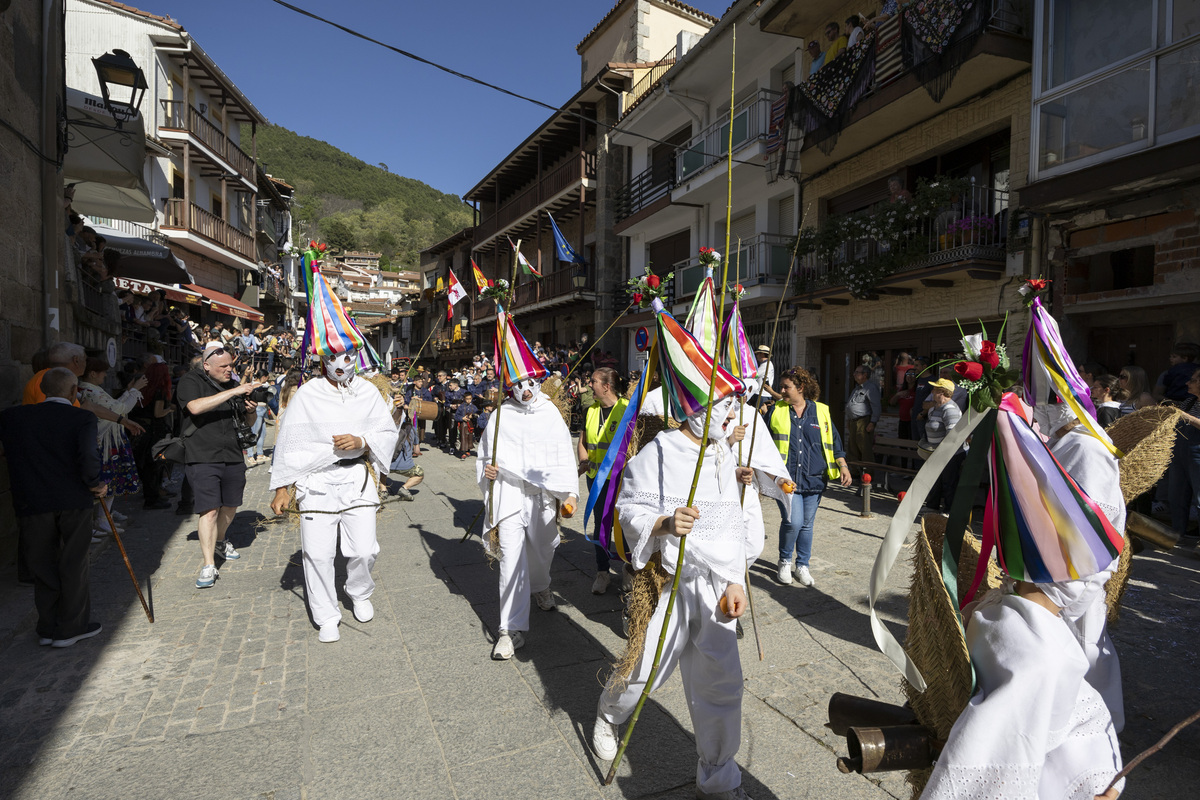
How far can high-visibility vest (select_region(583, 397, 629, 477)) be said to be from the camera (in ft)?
17.7

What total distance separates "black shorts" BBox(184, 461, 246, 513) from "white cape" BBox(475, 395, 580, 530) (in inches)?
92.3

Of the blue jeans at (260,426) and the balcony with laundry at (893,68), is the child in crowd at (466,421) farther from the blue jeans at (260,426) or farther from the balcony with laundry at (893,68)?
the balcony with laundry at (893,68)

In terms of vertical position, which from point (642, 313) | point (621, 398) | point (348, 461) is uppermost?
point (642, 313)

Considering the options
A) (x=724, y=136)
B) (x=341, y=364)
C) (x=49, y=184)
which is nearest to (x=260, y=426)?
(x=49, y=184)

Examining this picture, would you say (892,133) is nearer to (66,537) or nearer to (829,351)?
(829,351)

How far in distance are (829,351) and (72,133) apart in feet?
41.4

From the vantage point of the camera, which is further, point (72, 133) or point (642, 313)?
point (642, 313)

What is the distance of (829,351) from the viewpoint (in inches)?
538

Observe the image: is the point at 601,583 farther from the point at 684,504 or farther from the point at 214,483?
the point at 214,483

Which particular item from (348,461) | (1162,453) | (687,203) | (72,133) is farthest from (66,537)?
(687,203)

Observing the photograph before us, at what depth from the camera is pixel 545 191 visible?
81.0 ft

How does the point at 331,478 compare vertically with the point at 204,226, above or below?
below

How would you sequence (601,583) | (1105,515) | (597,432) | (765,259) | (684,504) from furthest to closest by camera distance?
(765,259) < (597,432) < (601,583) < (684,504) < (1105,515)

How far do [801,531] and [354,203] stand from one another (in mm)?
84881
